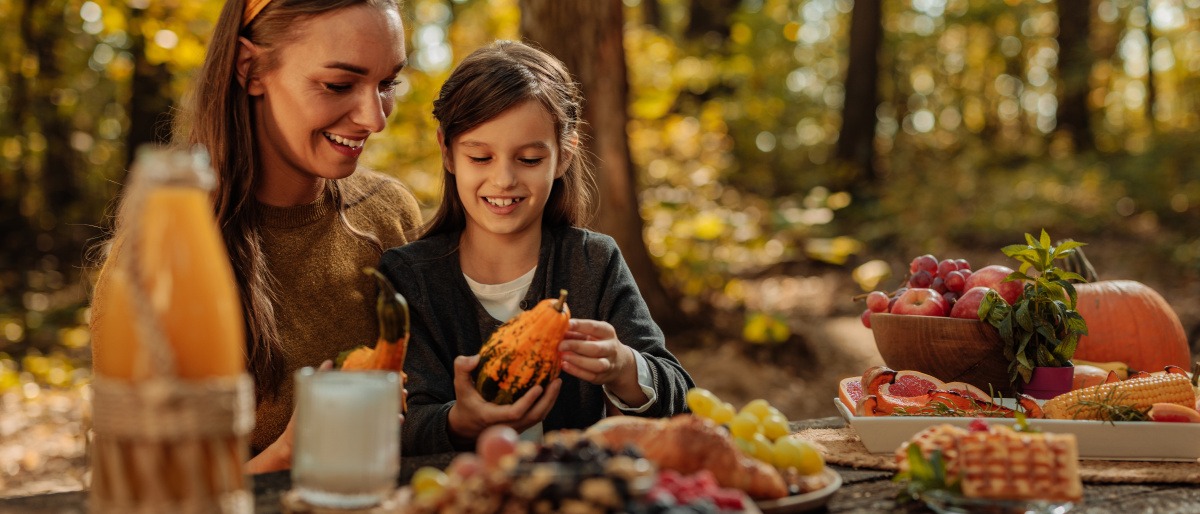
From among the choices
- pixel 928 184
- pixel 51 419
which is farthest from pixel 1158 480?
pixel 928 184

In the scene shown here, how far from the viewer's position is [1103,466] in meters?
2.15

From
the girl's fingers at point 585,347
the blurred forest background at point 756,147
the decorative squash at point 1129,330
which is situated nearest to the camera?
the girl's fingers at point 585,347

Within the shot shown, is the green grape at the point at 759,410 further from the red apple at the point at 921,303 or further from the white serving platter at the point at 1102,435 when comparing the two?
the red apple at the point at 921,303

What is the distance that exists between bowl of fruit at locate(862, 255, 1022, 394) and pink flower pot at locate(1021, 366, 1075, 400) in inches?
3.0

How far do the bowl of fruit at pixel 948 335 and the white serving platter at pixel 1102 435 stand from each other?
0.97 feet

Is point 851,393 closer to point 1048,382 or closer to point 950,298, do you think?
point 950,298

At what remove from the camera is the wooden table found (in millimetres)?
1771

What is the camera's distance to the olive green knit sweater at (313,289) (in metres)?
2.93

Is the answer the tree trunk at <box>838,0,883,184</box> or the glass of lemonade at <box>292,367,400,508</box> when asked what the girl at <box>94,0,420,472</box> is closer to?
the glass of lemonade at <box>292,367,400,508</box>

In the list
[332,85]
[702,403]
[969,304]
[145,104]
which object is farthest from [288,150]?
[145,104]

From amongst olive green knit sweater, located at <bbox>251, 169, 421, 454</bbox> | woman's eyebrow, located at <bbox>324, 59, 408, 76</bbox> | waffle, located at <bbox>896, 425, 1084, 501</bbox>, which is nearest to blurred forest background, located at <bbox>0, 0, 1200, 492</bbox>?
olive green knit sweater, located at <bbox>251, 169, 421, 454</bbox>

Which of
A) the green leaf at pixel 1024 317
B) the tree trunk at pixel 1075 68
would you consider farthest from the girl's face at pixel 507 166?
the tree trunk at pixel 1075 68

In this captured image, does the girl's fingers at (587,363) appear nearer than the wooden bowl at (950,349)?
Yes

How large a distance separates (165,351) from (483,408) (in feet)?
3.44
